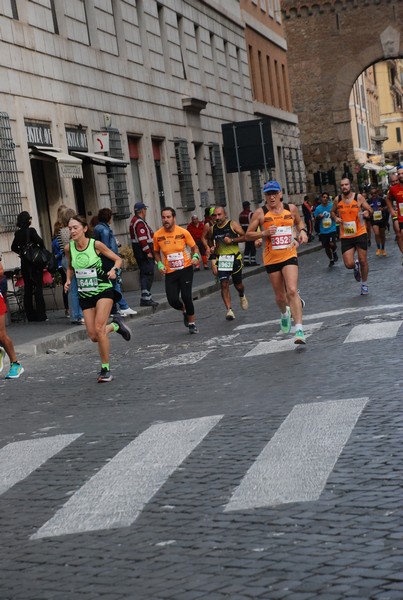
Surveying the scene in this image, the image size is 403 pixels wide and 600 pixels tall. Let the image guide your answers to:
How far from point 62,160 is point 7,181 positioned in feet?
5.16

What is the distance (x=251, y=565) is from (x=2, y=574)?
115 cm

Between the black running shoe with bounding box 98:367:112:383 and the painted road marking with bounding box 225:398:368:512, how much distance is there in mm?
3670

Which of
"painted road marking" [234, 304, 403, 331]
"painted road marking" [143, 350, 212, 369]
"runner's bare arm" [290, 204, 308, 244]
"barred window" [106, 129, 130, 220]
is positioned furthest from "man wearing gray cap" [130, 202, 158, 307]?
"painted road marking" [143, 350, 212, 369]

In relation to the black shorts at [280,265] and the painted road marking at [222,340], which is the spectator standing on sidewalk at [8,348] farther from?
the black shorts at [280,265]

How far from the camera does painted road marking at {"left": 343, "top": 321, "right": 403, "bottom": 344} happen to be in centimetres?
1381

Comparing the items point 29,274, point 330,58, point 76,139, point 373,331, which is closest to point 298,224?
point 373,331

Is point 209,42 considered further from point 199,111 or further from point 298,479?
point 298,479

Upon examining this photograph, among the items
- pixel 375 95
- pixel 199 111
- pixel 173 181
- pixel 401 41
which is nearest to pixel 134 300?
pixel 173 181

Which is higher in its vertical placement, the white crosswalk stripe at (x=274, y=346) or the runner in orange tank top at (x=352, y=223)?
the runner in orange tank top at (x=352, y=223)

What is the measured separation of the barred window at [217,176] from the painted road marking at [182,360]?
26828mm

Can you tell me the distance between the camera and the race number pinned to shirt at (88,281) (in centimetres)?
1347

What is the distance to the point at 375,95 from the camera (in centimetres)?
11144

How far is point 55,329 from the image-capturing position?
1922 centimetres

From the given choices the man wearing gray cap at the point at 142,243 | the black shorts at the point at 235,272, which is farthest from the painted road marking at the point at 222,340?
the man wearing gray cap at the point at 142,243
